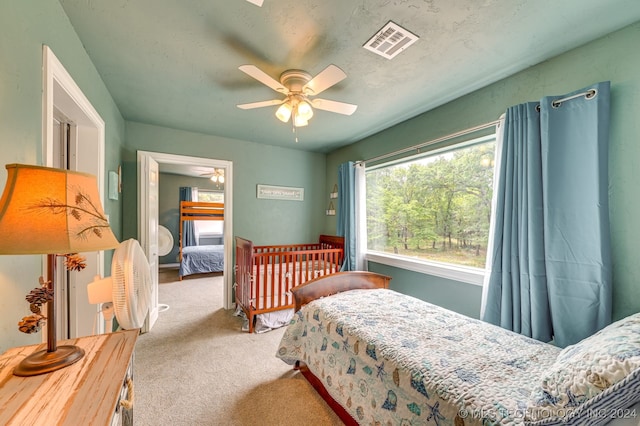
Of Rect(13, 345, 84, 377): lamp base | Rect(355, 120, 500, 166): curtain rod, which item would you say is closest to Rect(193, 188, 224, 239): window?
Rect(355, 120, 500, 166): curtain rod

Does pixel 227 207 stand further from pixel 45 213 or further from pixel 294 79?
pixel 45 213

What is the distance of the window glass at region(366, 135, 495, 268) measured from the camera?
234 cm

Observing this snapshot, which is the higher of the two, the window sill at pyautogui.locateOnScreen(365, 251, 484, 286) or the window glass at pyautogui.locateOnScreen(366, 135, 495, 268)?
→ the window glass at pyautogui.locateOnScreen(366, 135, 495, 268)

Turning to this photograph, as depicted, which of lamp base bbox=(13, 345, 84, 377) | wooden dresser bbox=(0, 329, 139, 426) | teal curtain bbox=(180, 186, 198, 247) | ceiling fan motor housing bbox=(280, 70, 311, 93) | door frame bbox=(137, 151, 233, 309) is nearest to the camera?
wooden dresser bbox=(0, 329, 139, 426)

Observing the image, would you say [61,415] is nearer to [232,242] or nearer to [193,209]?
[232,242]

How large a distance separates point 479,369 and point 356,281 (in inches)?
50.9

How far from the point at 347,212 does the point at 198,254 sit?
3691 millimetres

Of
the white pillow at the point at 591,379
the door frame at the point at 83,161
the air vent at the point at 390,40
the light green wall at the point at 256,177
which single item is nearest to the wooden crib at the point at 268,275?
the light green wall at the point at 256,177

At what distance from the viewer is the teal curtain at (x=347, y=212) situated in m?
3.48

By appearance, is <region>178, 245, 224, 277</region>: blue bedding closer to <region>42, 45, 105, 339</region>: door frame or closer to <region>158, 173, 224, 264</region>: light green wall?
<region>158, 173, 224, 264</region>: light green wall

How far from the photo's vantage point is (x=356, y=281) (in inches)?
92.4

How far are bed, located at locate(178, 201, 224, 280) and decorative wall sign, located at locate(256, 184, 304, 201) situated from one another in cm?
254

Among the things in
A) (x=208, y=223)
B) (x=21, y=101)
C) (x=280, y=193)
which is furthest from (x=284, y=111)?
(x=208, y=223)

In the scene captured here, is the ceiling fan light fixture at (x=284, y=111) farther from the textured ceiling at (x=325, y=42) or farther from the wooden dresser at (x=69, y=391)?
the wooden dresser at (x=69, y=391)
